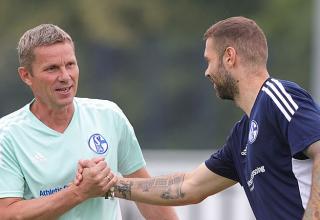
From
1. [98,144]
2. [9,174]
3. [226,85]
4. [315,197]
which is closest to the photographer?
[315,197]

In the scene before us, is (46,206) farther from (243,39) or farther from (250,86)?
(243,39)

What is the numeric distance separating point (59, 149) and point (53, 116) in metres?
0.23

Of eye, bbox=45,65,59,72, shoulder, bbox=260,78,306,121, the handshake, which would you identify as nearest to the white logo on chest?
shoulder, bbox=260,78,306,121

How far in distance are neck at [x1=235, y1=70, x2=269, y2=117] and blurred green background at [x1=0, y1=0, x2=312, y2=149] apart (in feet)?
41.8

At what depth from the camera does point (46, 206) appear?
6.99m

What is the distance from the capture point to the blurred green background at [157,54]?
20.5m

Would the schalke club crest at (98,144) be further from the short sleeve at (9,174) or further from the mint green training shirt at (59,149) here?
the short sleeve at (9,174)

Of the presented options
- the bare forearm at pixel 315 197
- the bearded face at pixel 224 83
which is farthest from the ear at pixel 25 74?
the bare forearm at pixel 315 197

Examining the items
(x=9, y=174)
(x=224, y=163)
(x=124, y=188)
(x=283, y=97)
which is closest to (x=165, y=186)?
(x=124, y=188)

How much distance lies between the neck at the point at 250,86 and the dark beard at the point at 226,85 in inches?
1.9

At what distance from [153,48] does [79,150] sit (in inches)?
583

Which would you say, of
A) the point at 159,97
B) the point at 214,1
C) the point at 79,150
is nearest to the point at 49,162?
the point at 79,150

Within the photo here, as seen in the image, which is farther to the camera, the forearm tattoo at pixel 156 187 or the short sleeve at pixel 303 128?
the forearm tattoo at pixel 156 187

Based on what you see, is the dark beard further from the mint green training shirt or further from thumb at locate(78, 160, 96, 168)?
thumb at locate(78, 160, 96, 168)
